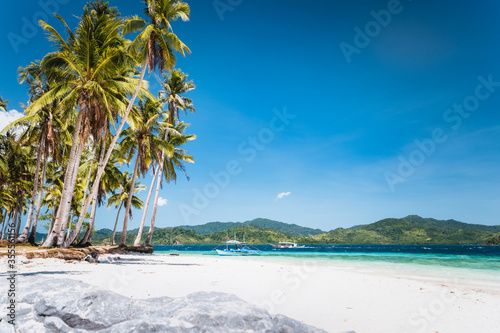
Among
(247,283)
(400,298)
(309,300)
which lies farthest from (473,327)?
(247,283)

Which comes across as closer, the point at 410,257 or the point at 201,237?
the point at 410,257

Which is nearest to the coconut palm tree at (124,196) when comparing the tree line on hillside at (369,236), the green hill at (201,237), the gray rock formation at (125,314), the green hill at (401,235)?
the gray rock formation at (125,314)

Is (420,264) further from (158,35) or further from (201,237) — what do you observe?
(201,237)

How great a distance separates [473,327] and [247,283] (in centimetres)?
564

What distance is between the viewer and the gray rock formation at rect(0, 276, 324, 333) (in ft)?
9.93

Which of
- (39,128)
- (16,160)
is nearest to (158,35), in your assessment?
(39,128)

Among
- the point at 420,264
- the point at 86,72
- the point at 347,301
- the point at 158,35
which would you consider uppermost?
the point at 158,35

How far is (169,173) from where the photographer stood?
27094mm

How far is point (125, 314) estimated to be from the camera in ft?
11.1

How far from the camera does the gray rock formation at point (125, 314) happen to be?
119 inches

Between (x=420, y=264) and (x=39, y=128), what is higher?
(x=39, y=128)

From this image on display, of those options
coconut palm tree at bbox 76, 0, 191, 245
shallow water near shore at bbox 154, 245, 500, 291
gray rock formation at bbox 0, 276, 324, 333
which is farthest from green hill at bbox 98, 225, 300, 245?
gray rock formation at bbox 0, 276, 324, 333

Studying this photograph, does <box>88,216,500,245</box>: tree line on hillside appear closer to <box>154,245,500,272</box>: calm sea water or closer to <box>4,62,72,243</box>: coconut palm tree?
<box>154,245,500,272</box>: calm sea water

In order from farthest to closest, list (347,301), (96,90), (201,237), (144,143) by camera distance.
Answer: (201,237) → (144,143) → (96,90) → (347,301)
